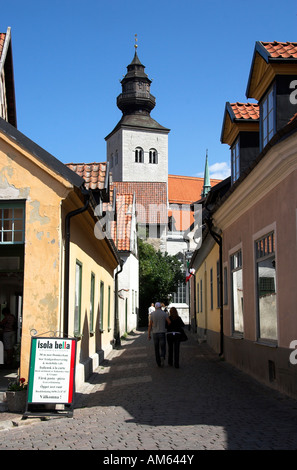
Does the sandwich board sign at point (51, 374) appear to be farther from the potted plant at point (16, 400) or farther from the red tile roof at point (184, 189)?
the red tile roof at point (184, 189)

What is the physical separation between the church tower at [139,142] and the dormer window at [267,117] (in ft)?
220

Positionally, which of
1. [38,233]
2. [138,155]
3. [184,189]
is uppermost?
[138,155]

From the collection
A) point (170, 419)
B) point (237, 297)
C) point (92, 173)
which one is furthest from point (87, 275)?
point (170, 419)

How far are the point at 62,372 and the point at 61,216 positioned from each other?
2.69m

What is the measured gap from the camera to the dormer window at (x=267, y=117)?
452 inches

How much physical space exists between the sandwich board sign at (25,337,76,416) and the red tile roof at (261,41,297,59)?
650cm

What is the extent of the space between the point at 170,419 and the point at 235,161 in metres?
9.16

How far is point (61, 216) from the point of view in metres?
10.2

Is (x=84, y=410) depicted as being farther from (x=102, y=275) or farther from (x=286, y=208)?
(x=102, y=275)

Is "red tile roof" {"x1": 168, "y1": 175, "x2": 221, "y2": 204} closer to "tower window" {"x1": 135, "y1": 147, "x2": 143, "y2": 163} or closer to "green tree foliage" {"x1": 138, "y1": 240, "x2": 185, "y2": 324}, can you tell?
"tower window" {"x1": 135, "y1": 147, "x2": 143, "y2": 163}

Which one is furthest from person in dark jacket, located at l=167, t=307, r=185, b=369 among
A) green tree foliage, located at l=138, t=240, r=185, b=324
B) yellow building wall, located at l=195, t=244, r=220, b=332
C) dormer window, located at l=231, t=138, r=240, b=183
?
green tree foliage, located at l=138, t=240, r=185, b=324

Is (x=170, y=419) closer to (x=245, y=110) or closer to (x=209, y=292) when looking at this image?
(x=245, y=110)

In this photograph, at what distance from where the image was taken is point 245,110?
15.4 m

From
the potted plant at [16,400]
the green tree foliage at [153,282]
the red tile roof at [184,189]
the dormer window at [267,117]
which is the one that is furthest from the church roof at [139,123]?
the potted plant at [16,400]
